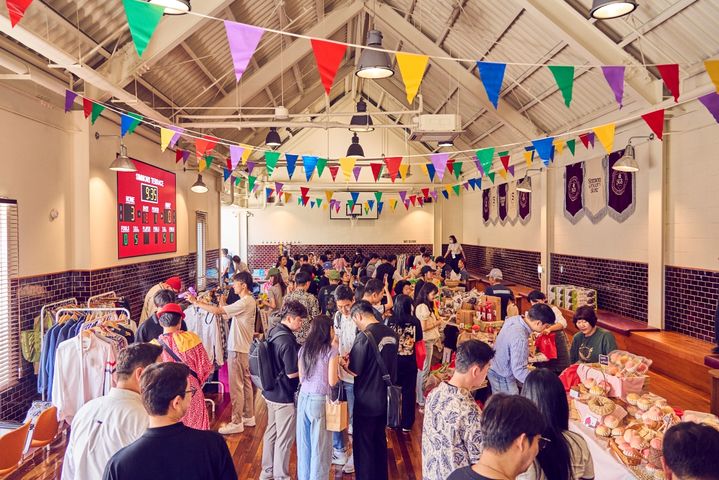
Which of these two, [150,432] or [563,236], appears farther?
[563,236]

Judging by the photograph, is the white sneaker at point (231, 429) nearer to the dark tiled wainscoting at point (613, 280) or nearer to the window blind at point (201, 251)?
the dark tiled wainscoting at point (613, 280)

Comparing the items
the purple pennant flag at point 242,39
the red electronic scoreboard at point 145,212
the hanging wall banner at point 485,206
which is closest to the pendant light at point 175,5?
the purple pennant flag at point 242,39

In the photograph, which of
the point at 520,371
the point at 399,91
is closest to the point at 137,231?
the point at 520,371

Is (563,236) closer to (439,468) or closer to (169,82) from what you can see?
(169,82)

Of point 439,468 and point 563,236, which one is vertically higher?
point 563,236

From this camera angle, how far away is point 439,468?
2439 mm

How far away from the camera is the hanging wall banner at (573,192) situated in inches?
385

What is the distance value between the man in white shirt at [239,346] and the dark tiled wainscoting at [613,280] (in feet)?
20.2

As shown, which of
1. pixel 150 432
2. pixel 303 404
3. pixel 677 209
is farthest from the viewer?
pixel 677 209

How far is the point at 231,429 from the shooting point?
5234 mm

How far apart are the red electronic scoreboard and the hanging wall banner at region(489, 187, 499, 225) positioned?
9019 millimetres

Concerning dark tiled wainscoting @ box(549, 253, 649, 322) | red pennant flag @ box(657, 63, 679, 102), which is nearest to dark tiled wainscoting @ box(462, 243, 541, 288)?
dark tiled wainscoting @ box(549, 253, 649, 322)

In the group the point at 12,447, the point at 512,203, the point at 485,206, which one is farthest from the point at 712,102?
the point at 485,206

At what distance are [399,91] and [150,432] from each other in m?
14.4
